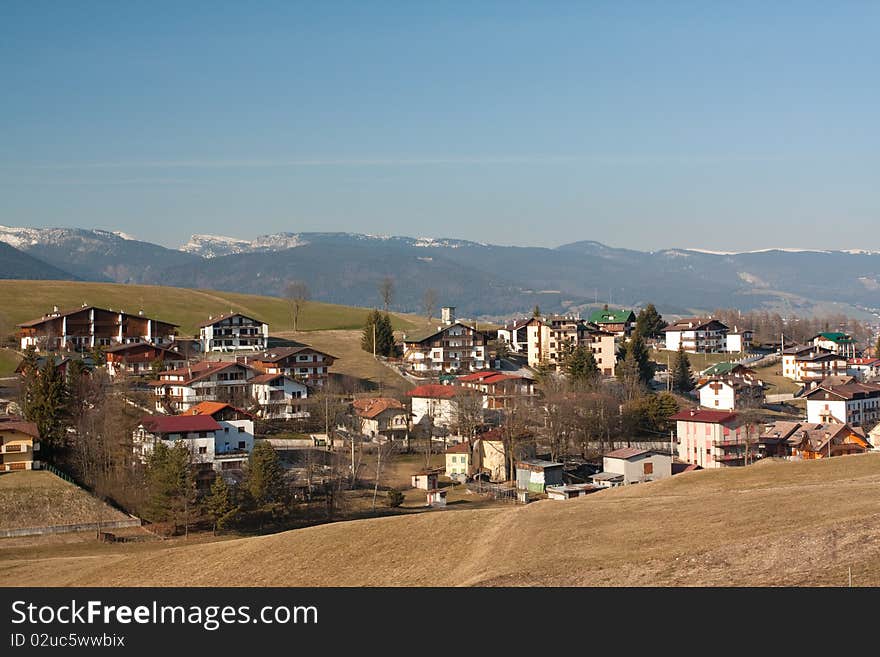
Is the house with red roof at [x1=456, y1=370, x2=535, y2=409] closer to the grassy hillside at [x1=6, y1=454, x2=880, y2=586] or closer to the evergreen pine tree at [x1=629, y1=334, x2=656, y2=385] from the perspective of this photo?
the evergreen pine tree at [x1=629, y1=334, x2=656, y2=385]

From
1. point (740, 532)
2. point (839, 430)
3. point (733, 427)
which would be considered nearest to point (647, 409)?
point (733, 427)

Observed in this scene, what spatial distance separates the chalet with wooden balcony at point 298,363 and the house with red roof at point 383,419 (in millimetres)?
8446

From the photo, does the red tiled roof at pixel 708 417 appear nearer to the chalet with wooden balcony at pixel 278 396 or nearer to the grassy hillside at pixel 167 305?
the chalet with wooden balcony at pixel 278 396

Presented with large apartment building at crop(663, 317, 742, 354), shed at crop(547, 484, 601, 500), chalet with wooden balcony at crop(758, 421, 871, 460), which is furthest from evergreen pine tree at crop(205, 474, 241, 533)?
large apartment building at crop(663, 317, 742, 354)

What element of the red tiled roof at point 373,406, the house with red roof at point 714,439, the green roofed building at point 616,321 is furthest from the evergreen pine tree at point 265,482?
the green roofed building at point 616,321

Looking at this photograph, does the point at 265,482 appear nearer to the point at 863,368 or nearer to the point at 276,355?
the point at 276,355

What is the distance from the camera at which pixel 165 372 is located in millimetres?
73062

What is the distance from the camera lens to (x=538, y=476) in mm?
54844

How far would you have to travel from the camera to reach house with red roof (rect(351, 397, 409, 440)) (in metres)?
66.4

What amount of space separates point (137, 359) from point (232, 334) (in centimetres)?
1425

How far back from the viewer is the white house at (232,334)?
90500mm

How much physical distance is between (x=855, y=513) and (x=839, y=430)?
127 ft

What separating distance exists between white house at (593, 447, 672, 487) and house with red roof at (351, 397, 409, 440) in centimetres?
1481
